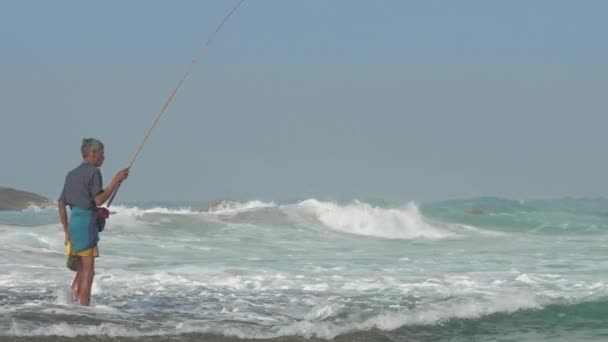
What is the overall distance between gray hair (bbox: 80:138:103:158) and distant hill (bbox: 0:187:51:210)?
1337 inches

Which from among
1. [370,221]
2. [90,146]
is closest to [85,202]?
[90,146]

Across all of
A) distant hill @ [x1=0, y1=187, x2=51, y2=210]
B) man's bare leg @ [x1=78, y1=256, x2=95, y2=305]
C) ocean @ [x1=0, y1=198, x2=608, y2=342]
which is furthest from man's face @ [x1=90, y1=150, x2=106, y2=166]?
distant hill @ [x1=0, y1=187, x2=51, y2=210]

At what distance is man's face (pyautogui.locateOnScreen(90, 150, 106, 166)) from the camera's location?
25.8 ft

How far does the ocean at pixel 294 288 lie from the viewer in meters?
7.55

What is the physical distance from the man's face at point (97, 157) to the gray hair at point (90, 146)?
0.02 m

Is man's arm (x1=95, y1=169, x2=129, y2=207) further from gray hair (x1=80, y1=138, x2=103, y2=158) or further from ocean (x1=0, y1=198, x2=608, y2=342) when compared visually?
ocean (x1=0, y1=198, x2=608, y2=342)

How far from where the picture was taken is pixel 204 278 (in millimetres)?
11297

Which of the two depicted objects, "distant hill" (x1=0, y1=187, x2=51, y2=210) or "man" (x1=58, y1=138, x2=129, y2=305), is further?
"distant hill" (x1=0, y1=187, x2=51, y2=210)

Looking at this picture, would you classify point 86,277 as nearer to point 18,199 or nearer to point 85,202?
point 85,202

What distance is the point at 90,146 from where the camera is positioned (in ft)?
25.8

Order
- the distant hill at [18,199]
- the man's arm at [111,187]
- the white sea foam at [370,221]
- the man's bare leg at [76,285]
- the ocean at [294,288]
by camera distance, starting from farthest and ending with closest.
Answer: the distant hill at [18,199] → the white sea foam at [370,221] → the man's bare leg at [76,285] → the man's arm at [111,187] → the ocean at [294,288]

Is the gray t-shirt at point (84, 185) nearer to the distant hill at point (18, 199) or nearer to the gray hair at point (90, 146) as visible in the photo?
the gray hair at point (90, 146)

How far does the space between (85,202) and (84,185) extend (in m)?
0.14

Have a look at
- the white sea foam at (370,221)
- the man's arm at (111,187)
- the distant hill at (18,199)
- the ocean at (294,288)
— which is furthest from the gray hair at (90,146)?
the distant hill at (18,199)
